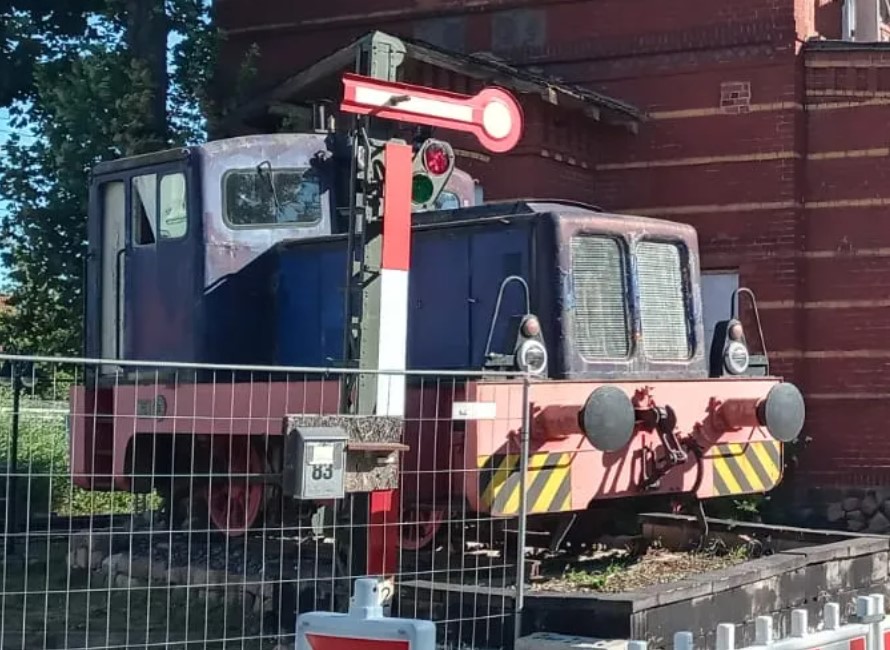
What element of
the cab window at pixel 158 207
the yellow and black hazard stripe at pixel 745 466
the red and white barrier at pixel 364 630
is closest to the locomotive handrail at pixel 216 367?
the red and white barrier at pixel 364 630

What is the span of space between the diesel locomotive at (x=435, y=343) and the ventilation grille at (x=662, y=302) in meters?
0.02

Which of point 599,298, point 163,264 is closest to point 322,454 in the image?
point 599,298

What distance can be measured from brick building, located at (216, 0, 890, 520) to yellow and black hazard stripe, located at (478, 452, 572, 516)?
7.25 meters

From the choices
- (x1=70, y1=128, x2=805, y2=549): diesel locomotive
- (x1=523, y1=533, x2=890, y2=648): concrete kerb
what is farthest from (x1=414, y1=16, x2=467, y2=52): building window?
(x1=523, y1=533, x2=890, y2=648): concrete kerb

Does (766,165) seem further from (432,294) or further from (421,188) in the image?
(421,188)

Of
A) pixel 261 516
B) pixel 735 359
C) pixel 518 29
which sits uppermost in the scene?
pixel 518 29

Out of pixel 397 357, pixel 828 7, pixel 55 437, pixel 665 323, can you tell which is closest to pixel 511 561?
pixel 665 323

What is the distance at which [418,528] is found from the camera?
7.80m

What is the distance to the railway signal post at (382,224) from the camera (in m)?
6.00

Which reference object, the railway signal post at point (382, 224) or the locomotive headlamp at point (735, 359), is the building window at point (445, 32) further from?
the railway signal post at point (382, 224)

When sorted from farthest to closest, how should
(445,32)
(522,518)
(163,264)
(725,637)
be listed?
(445,32) < (163,264) < (522,518) < (725,637)

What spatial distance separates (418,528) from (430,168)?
7.31ft

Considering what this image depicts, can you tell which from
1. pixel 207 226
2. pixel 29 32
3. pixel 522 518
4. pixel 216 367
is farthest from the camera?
Answer: pixel 29 32

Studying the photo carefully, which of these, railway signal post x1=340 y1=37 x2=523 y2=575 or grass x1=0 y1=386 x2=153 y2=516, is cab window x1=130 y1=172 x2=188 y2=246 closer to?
grass x1=0 y1=386 x2=153 y2=516
